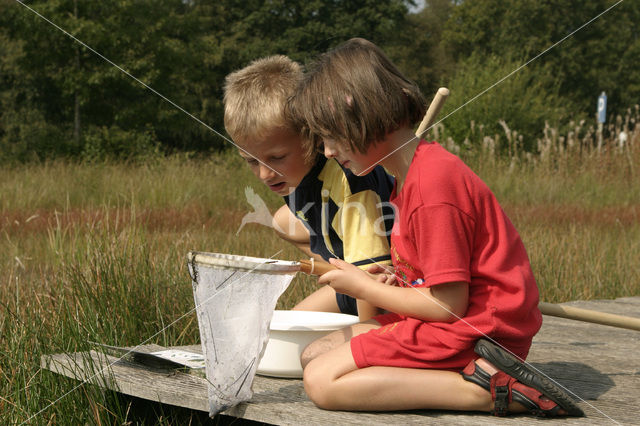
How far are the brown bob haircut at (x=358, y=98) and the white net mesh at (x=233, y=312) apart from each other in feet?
1.46

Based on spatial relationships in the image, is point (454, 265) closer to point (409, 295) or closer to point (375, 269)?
point (409, 295)

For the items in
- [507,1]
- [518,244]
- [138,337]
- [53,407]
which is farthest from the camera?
[507,1]

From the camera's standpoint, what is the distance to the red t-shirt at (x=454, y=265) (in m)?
2.16

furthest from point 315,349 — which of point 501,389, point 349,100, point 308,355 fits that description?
point 349,100

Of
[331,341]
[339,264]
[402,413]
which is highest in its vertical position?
[339,264]

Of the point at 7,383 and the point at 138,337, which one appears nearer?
the point at 7,383

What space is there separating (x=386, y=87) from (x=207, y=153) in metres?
29.8

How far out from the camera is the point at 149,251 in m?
3.93

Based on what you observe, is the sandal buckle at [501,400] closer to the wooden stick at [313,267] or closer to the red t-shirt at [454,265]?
the red t-shirt at [454,265]

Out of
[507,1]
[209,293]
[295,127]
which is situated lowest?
[209,293]

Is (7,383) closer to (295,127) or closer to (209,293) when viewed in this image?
(209,293)

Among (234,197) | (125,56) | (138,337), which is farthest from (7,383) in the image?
(125,56)

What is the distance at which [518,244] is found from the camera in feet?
7.77

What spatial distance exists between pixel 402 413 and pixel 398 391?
82 millimetres
